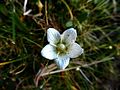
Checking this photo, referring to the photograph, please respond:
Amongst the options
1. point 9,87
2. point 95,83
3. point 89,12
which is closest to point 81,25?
point 89,12

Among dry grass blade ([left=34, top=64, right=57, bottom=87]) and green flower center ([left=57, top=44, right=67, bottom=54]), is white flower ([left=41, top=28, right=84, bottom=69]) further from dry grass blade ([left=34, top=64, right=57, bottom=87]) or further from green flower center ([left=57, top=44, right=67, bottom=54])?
dry grass blade ([left=34, top=64, right=57, bottom=87])

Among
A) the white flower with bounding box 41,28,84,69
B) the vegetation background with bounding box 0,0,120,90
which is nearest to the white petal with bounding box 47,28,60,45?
the white flower with bounding box 41,28,84,69

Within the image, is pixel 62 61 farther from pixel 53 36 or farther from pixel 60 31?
pixel 60 31

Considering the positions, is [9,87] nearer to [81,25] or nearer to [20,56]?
[20,56]

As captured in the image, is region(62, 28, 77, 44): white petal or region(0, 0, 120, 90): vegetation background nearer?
region(62, 28, 77, 44): white petal

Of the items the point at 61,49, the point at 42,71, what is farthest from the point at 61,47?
the point at 42,71

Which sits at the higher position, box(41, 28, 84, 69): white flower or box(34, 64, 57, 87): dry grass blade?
box(41, 28, 84, 69): white flower

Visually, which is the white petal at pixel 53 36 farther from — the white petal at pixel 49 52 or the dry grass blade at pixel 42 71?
the dry grass blade at pixel 42 71
